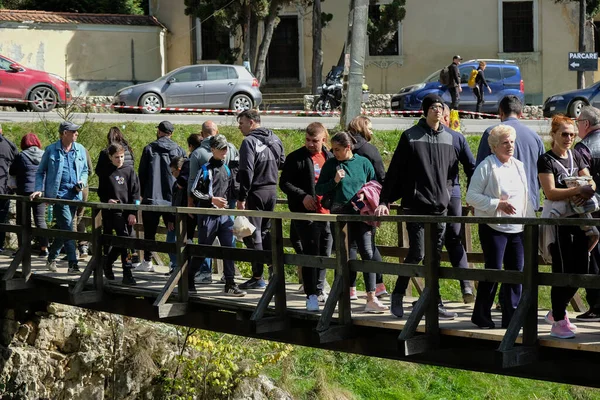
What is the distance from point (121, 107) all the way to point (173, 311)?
15506 mm

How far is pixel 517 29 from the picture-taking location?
36188 millimetres

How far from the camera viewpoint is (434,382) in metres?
16.0

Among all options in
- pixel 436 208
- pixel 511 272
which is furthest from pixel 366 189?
pixel 511 272

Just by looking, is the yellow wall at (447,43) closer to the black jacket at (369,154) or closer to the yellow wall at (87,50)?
the yellow wall at (87,50)

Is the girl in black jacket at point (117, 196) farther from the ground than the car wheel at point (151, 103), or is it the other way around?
the car wheel at point (151, 103)

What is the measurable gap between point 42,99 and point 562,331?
61.6 feet

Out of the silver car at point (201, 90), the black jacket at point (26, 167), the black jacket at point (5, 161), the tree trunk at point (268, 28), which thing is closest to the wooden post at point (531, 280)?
the black jacket at point (26, 167)

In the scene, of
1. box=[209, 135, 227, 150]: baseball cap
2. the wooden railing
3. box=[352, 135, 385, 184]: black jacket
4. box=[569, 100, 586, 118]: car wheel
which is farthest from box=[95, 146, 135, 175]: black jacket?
box=[569, 100, 586, 118]: car wheel

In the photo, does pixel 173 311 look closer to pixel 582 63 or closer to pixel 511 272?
pixel 511 272

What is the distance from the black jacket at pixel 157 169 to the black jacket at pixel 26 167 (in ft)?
5.40

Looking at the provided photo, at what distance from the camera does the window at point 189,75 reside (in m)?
26.8

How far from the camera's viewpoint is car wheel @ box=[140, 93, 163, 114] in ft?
85.2

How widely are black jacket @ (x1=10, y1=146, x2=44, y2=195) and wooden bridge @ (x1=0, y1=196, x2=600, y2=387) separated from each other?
1070 mm

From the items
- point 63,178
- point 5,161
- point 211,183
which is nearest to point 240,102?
point 5,161
